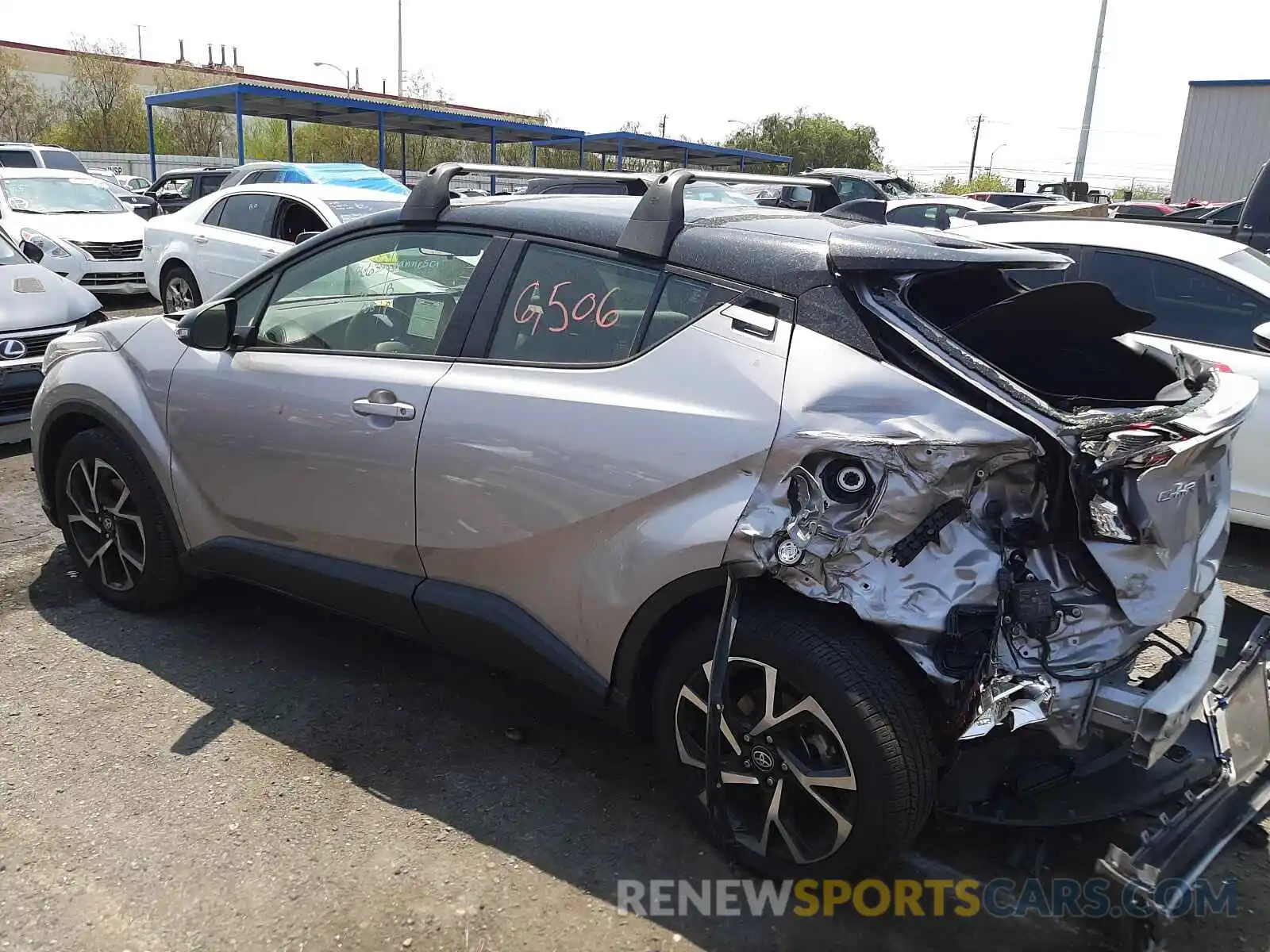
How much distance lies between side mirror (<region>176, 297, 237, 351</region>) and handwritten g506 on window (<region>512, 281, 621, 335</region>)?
127 centimetres

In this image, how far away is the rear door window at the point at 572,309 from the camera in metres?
2.91

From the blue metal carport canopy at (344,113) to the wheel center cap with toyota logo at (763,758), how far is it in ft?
74.6

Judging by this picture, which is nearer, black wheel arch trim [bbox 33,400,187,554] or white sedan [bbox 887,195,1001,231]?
black wheel arch trim [bbox 33,400,187,554]

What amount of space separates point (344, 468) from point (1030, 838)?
7.78 ft

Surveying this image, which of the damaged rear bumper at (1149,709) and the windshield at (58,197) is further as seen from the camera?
the windshield at (58,197)

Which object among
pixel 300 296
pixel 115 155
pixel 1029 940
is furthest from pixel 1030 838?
pixel 115 155

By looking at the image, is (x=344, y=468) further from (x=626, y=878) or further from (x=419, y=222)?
(x=626, y=878)

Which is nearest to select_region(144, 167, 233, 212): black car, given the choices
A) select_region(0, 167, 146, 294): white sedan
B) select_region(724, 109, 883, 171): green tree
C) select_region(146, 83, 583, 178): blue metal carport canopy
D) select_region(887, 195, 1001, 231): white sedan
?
select_region(146, 83, 583, 178): blue metal carport canopy

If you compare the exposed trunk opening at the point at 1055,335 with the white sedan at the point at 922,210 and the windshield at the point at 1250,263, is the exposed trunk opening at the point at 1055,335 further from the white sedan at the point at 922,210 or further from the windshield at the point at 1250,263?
the white sedan at the point at 922,210

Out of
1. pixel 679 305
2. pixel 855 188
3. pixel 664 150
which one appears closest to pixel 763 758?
pixel 679 305

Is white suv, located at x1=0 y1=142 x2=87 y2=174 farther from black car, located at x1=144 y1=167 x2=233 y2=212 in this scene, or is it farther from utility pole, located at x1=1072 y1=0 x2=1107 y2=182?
utility pole, located at x1=1072 y1=0 x2=1107 y2=182

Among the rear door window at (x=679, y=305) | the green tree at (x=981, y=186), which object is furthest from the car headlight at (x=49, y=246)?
the green tree at (x=981, y=186)

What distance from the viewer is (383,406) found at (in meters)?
3.21

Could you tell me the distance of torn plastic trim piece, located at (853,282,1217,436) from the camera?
237cm
